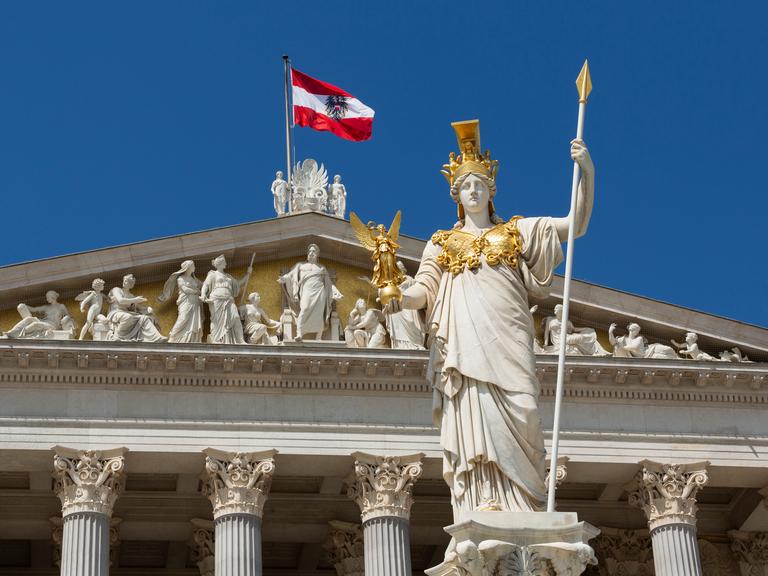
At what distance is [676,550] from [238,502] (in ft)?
28.3

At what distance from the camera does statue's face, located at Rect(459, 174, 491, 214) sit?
12148 millimetres

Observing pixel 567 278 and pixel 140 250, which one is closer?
pixel 567 278

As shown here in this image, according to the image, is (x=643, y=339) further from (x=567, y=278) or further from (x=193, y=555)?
(x=567, y=278)

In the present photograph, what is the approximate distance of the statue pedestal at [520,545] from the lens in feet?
33.0

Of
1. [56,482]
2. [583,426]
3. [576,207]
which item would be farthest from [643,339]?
[576,207]

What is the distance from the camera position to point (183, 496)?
37188mm

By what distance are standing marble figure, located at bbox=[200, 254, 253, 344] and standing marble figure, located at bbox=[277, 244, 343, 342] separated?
1.16 metres

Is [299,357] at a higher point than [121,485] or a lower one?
higher

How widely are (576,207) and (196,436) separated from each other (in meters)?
23.6

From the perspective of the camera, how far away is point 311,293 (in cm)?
3622

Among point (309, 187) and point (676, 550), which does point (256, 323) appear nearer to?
point (309, 187)

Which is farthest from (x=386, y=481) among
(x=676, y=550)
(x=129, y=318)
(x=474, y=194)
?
(x=474, y=194)

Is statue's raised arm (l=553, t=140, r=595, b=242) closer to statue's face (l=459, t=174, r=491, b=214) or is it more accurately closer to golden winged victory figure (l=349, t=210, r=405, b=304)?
statue's face (l=459, t=174, r=491, b=214)

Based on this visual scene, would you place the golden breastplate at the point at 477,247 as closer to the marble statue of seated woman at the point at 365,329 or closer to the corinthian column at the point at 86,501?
the corinthian column at the point at 86,501
